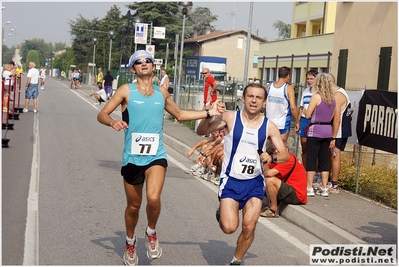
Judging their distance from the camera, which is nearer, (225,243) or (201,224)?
(225,243)

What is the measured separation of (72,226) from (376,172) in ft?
19.3

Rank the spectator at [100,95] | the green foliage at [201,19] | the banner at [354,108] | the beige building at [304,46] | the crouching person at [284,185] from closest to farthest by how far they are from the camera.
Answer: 1. the crouching person at [284,185]
2. the banner at [354,108]
3. the spectator at [100,95]
4. the beige building at [304,46]
5. the green foliage at [201,19]

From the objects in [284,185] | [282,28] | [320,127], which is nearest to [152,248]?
[284,185]

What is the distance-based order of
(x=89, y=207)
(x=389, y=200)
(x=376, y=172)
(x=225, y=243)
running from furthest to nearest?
(x=376, y=172) → (x=389, y=200) → (x=89, y=207) → (x=225, y=243)

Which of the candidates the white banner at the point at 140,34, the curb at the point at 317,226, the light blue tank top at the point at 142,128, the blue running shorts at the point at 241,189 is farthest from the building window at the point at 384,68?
the white banner at the point at 140,34

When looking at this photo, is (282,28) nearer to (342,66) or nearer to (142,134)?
(342,66)

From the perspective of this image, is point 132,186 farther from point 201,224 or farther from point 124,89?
point 201,224

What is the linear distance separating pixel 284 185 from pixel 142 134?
3620 millimetres

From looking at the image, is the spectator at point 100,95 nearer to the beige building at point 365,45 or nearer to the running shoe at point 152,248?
the beige building at point 365,45

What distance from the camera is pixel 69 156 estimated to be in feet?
48.9

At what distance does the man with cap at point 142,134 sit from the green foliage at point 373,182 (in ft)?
15.4

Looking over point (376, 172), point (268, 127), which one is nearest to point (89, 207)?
point (268, 127)

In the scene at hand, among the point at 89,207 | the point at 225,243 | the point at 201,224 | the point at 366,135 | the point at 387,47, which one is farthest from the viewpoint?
the point at 387,47

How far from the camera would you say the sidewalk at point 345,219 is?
8078 mm
